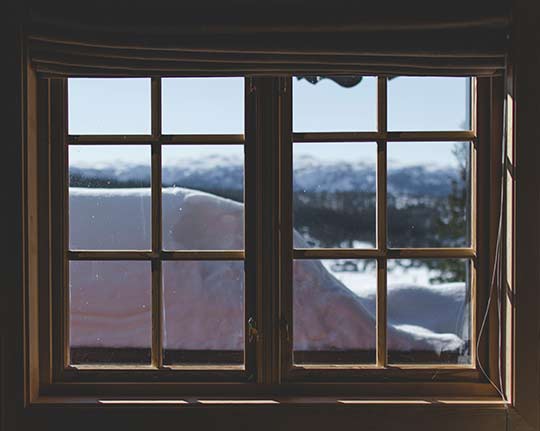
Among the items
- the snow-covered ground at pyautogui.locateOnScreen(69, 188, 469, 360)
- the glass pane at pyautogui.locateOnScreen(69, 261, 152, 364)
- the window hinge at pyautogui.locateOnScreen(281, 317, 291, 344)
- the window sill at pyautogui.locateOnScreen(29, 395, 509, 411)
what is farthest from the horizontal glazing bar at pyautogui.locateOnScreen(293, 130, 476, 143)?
the window sill at pyautogui.locateOnScreen(29, 395, 509, 411)

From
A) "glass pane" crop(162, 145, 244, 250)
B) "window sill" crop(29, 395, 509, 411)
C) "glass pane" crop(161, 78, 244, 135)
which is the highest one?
"glass pane" crop(161, 78, 244, 135)

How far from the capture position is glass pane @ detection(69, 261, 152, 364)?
7.55 feet

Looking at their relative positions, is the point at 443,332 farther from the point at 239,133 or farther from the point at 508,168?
the point at 239,133

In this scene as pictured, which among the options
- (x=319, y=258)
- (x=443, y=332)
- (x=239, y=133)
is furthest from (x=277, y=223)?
(x=443, y=332)

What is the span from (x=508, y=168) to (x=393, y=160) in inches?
13.9

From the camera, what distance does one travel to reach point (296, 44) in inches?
82.0

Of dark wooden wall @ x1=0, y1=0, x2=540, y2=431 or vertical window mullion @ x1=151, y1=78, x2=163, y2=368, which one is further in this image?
vertical window mullion @ x1=151, y1=78, x2=163, y2=368

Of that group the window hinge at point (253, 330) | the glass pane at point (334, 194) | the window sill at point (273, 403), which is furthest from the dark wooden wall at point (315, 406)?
the glass pane at point (334, 194)

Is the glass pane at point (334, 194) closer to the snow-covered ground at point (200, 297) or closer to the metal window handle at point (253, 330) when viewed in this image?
the snow-covered ground at point (200, 297)

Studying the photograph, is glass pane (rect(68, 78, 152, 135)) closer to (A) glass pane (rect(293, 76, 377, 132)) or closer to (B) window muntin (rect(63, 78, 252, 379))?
(B) window muntin (rect(63, 78, 252, 379))

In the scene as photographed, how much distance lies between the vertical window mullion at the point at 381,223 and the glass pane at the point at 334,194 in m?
0.03

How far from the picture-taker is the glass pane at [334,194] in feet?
7.48

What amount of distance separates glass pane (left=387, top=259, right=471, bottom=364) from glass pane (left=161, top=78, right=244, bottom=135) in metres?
0.72

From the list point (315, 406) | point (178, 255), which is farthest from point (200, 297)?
point (315, 406)
